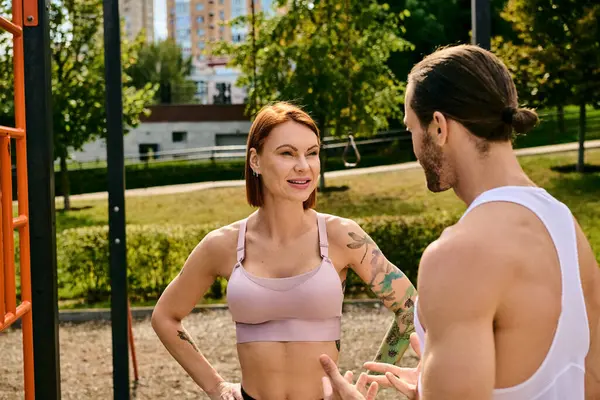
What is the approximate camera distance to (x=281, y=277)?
9.04ft

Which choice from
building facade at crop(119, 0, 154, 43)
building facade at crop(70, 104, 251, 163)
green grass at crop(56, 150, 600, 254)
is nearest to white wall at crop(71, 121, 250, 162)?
building facade at crop(70, 104, 251, 163)

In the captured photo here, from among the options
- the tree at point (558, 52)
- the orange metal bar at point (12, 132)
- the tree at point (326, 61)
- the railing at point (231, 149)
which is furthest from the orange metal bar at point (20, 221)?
the railing at point (231, 149)

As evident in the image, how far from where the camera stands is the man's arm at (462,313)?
4.95 feet

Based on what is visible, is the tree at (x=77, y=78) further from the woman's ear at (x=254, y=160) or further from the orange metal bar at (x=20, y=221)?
the woman's ear at (x=254, y=160)

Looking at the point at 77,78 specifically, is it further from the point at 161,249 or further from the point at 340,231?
the point at 340,231

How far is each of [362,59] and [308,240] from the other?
1489cm

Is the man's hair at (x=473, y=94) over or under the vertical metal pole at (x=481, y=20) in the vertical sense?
under

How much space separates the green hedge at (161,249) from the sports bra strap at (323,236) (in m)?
7.27

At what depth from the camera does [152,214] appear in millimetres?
20891

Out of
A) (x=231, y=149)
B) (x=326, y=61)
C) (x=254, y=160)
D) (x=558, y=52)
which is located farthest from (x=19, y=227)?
(x=231, y=149)

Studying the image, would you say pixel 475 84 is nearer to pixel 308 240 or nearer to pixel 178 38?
pixel 308 240

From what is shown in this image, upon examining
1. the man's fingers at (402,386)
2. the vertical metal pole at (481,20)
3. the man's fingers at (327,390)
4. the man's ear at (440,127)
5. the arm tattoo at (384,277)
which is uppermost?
the vertical metal pole at (481,20)

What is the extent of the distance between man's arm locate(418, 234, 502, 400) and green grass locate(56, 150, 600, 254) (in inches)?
618

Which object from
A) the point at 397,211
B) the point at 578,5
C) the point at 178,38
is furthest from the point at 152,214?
the point at 178,38
